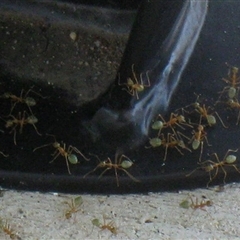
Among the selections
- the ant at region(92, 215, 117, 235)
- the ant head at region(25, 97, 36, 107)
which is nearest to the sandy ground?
the ant at region(92, 215, 117, 235)

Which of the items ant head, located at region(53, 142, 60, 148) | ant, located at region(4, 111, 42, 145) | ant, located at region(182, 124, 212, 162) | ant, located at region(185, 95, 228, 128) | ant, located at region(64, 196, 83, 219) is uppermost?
ant, located at region(185, 95, 228, 128)

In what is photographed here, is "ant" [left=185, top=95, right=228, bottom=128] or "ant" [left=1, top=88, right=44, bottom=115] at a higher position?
"ant" [left=185, top=95, right=228, bottom=128]

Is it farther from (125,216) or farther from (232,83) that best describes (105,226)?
(232,83)

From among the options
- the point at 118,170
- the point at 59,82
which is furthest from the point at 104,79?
the point at 118,170

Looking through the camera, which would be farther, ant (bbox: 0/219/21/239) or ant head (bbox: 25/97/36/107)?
ant head (bbox: 25/97/36/107)

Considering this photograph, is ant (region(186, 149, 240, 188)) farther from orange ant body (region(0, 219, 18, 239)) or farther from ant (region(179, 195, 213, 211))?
orange ant body (region(0, 219, 18, 239))

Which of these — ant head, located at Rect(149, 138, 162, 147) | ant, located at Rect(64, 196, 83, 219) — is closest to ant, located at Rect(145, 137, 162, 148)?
ant head, located at Rect(149, 138, 162, 147)

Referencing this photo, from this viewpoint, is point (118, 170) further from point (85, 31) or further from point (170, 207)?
point (85, 31)

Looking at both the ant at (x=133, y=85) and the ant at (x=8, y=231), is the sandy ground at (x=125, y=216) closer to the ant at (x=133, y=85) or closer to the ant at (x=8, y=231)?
the ant at (x=8, y=231)

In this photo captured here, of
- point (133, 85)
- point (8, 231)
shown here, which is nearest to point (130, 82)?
point (133, 85)
